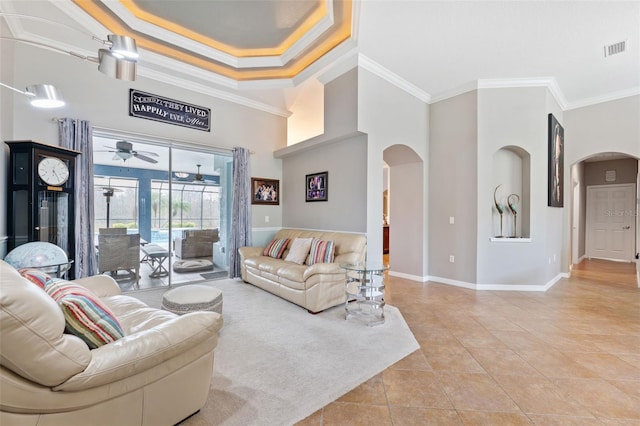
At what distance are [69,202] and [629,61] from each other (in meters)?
7.69

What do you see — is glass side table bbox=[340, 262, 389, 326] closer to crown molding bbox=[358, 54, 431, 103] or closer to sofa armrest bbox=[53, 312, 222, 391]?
sofa armrest bbox=[53, 312, 222, 391]

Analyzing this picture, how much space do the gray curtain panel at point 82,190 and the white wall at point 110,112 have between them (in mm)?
158

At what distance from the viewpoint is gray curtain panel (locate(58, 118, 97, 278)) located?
3.52 meters

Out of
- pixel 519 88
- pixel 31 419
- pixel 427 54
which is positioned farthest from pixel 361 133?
pixel 31 419

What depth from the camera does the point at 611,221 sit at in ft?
23.7

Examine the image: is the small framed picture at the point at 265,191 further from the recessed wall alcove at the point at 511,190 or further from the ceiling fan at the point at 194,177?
the recessed wall alcove at the point at 511,190

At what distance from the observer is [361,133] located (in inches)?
161

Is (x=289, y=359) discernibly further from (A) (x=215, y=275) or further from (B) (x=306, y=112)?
(B) (x=306, y=112)

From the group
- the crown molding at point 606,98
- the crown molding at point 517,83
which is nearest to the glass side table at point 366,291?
the crown molding at point 517,83

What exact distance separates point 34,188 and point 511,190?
6.68m

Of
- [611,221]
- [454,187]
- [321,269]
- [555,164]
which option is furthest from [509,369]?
[611,221]

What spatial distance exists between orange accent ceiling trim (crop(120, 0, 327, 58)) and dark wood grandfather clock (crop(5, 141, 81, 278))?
6.15 feet

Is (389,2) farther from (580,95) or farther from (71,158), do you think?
(580,95)

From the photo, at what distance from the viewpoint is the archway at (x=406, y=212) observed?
16.5ft
